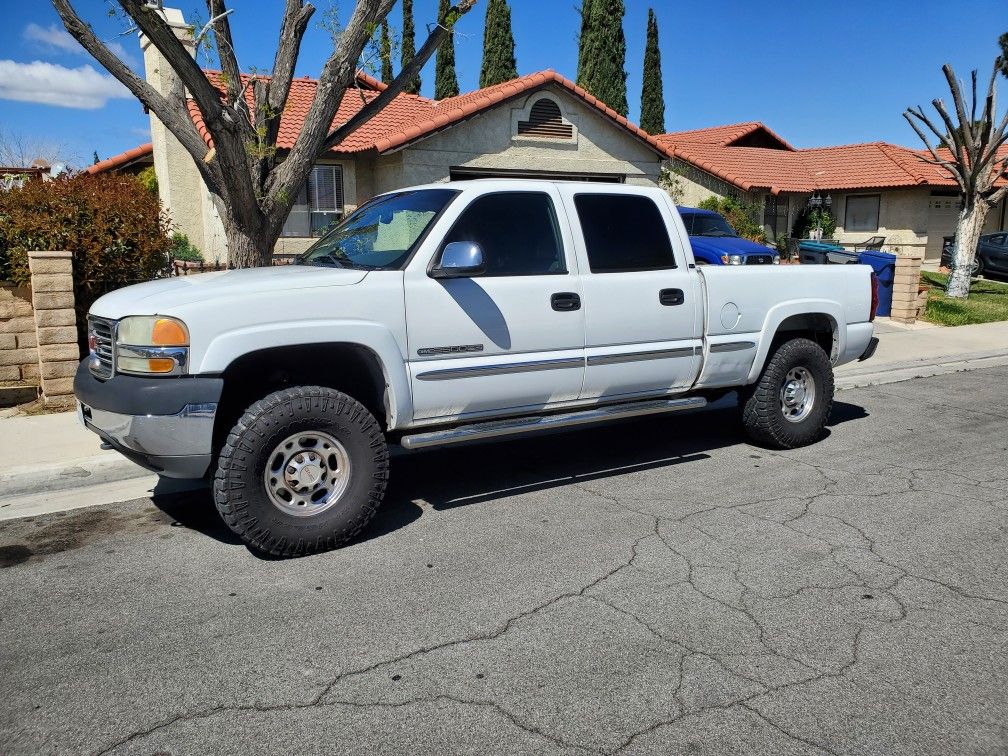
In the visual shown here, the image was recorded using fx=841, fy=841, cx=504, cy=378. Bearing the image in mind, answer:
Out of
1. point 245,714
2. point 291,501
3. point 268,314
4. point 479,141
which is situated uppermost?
point 479,141

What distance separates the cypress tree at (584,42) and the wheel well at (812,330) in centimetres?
2765

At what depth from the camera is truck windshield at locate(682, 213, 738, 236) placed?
1502 cm

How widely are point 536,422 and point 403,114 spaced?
17.6m

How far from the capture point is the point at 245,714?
3115 mm

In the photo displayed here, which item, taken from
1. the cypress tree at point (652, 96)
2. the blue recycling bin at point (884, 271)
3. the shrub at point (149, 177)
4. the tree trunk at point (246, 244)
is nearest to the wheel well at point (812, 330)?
the tree trunk at point (246, 244)

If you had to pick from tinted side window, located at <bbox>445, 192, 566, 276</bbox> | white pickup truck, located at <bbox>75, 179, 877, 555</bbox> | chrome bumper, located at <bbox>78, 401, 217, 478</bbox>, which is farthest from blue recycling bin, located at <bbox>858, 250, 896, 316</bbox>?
chrome bumper, located at <bbox>78, 401, 217, 478</bbox>

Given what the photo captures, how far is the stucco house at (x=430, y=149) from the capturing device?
18.7 m

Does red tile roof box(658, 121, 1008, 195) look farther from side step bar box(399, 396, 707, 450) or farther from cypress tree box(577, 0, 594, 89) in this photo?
side step bar box(399, 396, 707, 450)

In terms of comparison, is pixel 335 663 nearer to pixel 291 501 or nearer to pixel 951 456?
pixel 291 501

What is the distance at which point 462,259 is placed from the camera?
4.75m

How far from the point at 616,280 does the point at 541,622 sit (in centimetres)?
258

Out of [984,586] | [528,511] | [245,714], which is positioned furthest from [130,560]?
[984,586]

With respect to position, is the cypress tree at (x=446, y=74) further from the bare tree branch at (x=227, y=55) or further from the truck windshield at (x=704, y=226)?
the bare tree branch at (x=227, y=55)

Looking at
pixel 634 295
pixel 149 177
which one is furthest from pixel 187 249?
pixel 634 295
